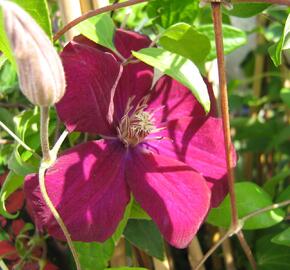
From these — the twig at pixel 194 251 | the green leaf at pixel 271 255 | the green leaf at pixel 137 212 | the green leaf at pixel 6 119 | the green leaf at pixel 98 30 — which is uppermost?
the green leaf at pixel 98 30

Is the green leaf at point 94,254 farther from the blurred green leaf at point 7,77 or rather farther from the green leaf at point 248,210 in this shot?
the blurred green leaf at point 7,77

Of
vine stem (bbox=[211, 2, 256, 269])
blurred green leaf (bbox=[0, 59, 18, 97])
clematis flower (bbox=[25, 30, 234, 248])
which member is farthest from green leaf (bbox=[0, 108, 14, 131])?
vine stem (bbox=[211, 2, 256, 269])

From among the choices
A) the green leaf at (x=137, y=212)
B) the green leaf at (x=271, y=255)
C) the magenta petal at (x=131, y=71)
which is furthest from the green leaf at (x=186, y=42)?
the green leaf at (x=271, y=255)

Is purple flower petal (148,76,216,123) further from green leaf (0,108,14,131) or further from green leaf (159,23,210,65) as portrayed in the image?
green leaf (0,108,14,131)

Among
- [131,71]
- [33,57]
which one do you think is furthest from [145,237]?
[33,57]

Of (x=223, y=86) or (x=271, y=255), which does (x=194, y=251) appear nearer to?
(x=271, y=255)

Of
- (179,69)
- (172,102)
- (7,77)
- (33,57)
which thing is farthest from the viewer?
(7,77)

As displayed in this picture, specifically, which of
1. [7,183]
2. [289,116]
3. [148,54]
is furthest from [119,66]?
[289,116]
